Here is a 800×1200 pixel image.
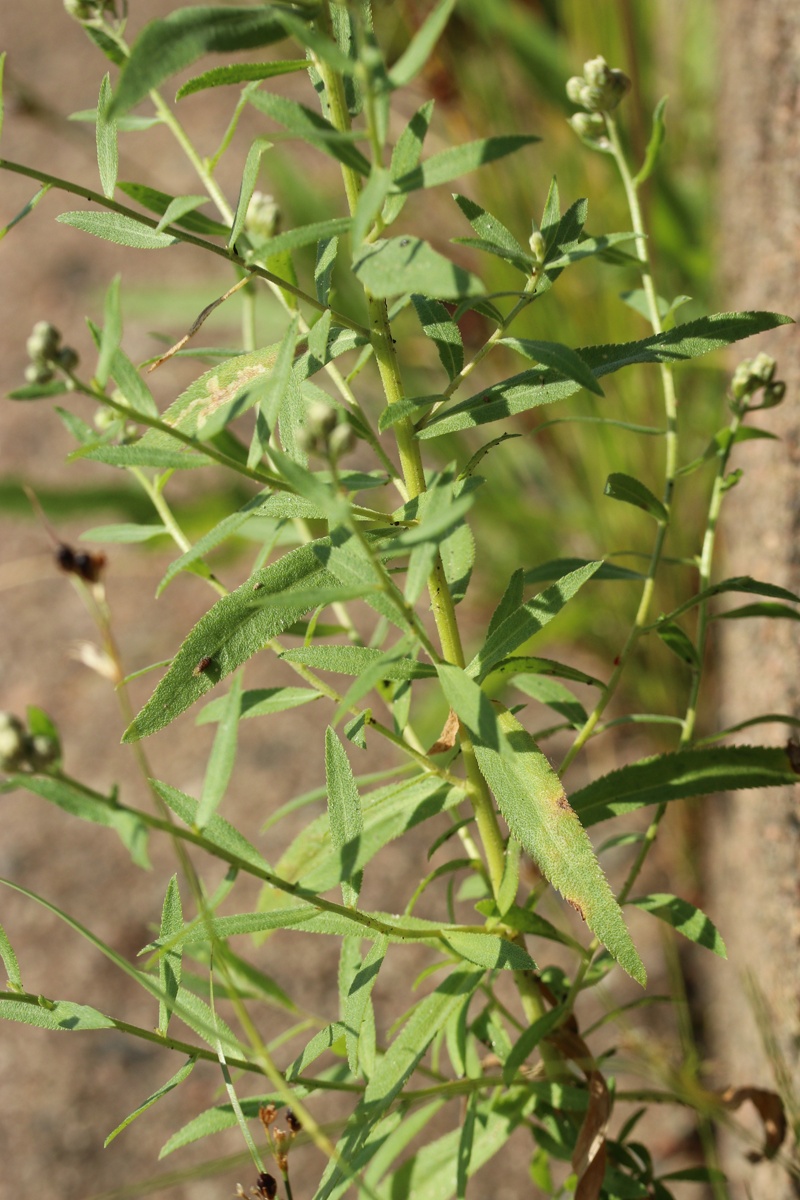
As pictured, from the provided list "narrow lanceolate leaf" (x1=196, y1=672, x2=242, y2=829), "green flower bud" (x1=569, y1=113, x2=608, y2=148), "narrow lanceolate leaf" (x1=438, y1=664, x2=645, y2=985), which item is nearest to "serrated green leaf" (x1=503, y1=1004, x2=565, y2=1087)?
"narrow lanceolate leaf" (x1=438, y1=664, x2=645, y2=985)

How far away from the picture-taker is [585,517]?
1.40 meters

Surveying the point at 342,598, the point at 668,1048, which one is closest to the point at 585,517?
the point at 668,1048

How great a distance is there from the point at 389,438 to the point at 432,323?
1284mm

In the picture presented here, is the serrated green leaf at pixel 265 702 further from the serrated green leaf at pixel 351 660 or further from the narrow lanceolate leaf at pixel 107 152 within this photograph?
the narrow lanceolate leaf at pixel 107 152

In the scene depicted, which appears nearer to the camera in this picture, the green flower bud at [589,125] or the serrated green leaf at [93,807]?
the serrated green leaf at [93,807]

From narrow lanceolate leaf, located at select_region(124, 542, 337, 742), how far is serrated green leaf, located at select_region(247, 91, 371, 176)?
16 centimetres

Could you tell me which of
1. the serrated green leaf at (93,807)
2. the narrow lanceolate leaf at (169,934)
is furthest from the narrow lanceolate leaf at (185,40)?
the narrow lanceolate leaf at (169,934)

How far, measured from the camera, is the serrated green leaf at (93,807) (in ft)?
1.13

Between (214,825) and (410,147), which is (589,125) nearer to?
(410,147)

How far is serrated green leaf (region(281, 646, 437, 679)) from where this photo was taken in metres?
0.47

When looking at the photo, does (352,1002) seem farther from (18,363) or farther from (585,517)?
(18,363)

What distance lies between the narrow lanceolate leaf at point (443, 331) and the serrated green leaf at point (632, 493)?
93mm

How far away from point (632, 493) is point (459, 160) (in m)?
0.22

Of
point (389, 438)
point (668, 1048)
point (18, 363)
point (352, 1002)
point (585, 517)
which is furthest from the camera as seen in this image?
point (18, 363)
